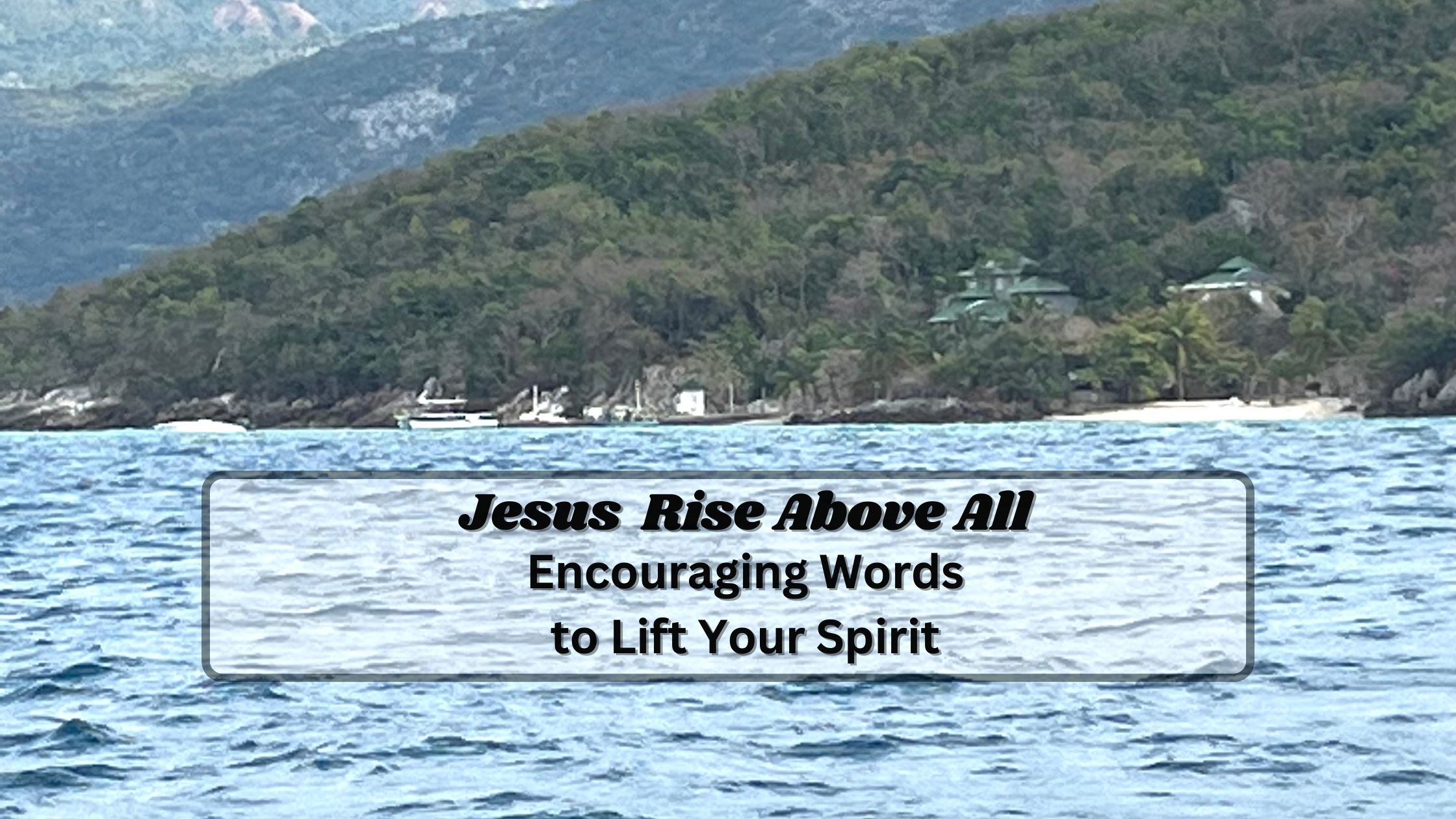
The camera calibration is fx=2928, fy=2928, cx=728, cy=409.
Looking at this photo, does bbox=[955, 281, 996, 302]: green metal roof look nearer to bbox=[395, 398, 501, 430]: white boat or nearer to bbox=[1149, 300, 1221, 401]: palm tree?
bbox=[1149, 300, 1221, 401]: palm tree

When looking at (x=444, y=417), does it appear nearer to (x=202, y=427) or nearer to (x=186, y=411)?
(x=202, y=427)

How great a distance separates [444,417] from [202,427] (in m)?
13.8

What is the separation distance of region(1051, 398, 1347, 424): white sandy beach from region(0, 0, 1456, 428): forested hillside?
2.66 m

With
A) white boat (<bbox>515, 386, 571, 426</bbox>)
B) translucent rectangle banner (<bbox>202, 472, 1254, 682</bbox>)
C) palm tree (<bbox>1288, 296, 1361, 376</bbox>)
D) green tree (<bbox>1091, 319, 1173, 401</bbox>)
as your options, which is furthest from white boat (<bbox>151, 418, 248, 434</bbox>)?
translucent rectangle banner (<bbox>202, 472, 1254, 682</bbox>)

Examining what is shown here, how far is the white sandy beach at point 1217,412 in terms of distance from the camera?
12200 cm

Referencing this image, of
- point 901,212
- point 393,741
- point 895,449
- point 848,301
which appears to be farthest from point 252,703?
point 901,212

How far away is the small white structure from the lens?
14925 cm

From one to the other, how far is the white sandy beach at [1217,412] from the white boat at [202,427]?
46530 millimetres

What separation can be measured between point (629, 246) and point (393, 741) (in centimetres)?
15795

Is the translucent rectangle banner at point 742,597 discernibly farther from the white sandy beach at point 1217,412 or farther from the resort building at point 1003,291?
the resort building at point 1003,291

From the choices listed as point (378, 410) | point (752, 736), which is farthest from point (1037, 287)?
point (752, 736)

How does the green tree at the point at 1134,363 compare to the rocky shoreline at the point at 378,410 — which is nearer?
the rocky shoreline at the point at 378,410

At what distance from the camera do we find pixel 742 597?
97.5 feet

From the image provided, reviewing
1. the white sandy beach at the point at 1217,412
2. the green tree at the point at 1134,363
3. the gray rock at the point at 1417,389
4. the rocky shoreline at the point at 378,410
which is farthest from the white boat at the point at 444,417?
the gray rock at the point at 1417,389
